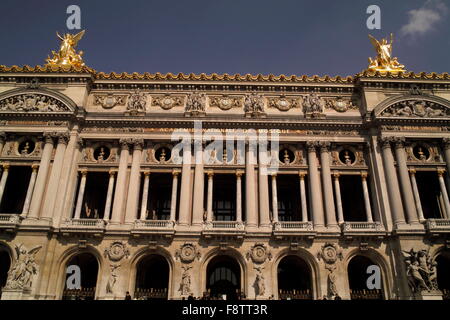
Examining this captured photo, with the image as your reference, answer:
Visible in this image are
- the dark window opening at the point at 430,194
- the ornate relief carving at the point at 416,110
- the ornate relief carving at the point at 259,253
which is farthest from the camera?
the ornate relief carving at the point at 416,110

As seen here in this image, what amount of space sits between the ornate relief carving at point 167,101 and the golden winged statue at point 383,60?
1615 cm

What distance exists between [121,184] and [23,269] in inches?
316

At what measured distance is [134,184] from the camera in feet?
87.9

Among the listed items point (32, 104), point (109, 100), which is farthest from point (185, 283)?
point (32, 104)

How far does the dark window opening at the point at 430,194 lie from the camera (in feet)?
92.5

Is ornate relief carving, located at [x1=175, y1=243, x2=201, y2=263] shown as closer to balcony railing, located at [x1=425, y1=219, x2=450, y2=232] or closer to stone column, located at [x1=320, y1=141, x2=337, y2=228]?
stone column, located at [x1=320, y1=141, x2=337, y2=228]

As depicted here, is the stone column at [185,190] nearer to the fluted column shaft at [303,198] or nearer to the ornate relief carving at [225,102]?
the ornate relief carving at [225,102]

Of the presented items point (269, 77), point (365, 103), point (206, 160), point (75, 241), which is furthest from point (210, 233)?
point (365, 103)

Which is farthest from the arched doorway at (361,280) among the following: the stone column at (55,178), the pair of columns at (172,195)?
the stone column at (55,178)

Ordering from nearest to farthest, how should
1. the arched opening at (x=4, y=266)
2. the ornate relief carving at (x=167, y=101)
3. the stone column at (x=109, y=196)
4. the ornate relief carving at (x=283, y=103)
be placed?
the stone column at (x=109, y=196) < the arched opening at (x=4, y=266) < the ornate relief carving at (x=283, y=103) < the ornate relief carving at (x=167, y=101)

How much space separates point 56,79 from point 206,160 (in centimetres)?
1394

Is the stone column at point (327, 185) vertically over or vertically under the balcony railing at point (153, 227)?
over

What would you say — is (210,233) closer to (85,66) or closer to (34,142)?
(34,142)

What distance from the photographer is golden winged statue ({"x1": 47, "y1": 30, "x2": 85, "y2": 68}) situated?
31.5 meters
